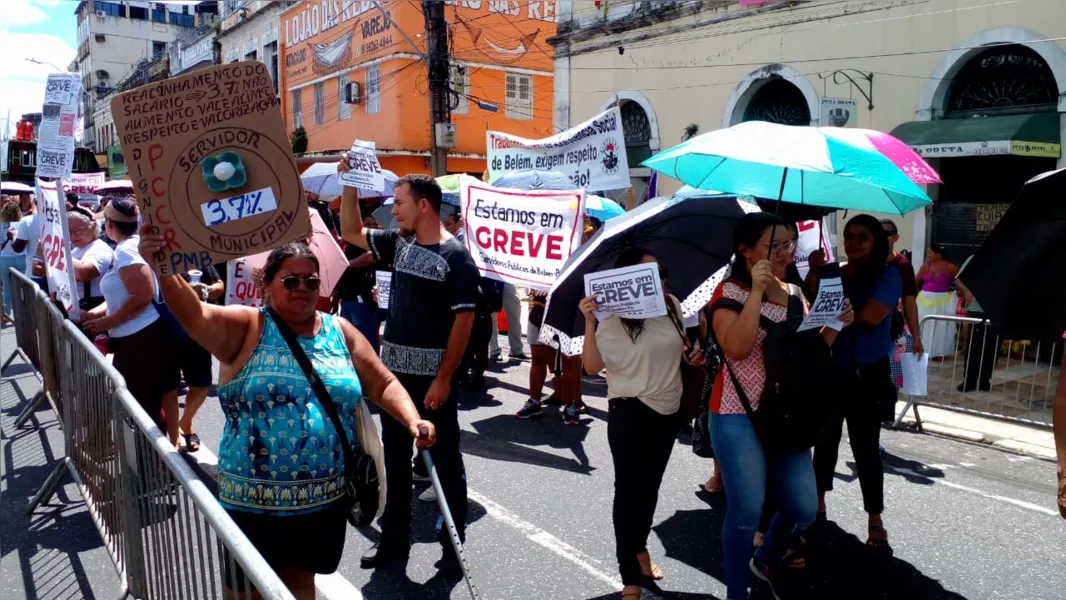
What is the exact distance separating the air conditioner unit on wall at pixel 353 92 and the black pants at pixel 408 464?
25997 millimetres

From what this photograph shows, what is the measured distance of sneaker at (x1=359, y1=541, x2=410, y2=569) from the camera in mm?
4371

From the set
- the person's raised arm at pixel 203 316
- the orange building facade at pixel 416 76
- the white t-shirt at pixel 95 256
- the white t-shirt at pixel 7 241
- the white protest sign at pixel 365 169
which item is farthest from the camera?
the orange building facade at pixel 416 76

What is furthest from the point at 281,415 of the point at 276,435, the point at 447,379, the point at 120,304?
the point at 120,304

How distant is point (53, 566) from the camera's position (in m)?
4.42

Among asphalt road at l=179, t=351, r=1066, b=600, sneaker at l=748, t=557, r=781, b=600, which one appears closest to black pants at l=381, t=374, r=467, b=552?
asphalt road at l=179, t=351, r=1066, b=600

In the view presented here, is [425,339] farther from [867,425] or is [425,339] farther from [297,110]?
[297,110]

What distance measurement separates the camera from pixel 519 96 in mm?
29578

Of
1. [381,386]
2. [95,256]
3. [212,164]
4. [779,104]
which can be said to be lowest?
[381,386]

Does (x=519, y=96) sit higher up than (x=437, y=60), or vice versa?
(x=519, y=96)

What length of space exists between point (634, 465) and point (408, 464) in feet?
3.95

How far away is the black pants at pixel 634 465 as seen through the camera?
3.92 m

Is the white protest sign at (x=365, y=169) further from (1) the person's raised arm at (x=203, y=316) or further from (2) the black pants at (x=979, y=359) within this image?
(2) the black pants at (x=979, y=359)

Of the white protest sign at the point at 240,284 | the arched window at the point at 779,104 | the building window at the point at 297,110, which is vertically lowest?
the white protest sign at the point at 240,284

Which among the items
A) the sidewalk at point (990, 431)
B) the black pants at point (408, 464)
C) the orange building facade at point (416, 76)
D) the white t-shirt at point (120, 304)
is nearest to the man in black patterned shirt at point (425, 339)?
the black pants at point (408, 464)
